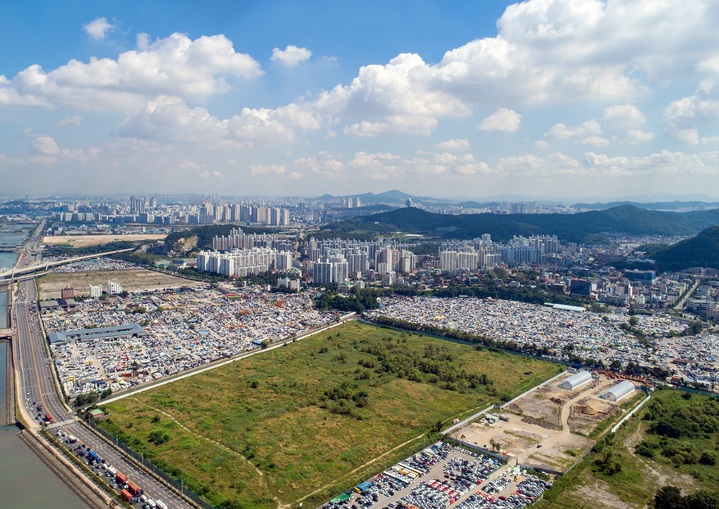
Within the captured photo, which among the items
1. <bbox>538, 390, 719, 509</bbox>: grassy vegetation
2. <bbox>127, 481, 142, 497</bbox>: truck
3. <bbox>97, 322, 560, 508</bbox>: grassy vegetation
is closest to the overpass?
<bbox>97, 322, 560, 508</bbox>: grassy vegetation

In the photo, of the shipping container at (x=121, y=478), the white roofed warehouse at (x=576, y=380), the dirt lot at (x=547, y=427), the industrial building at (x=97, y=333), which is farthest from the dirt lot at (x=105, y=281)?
the white roofed warehouse at (x=576, y=380)

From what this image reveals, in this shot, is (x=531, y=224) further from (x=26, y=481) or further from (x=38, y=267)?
(x=26, y=481)

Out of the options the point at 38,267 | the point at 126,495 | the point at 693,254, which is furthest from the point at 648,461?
the point at 38,267

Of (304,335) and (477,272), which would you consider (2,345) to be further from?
(477,272)

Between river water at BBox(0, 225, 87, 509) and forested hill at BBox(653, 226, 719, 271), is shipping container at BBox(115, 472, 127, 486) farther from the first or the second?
forested hill at BBox(653, 226, 719, 271)

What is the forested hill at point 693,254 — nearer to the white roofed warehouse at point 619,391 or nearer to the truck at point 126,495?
the white roofed warehouse at point 619,391

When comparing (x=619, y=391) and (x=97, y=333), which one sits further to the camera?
(x=97, y=333)
